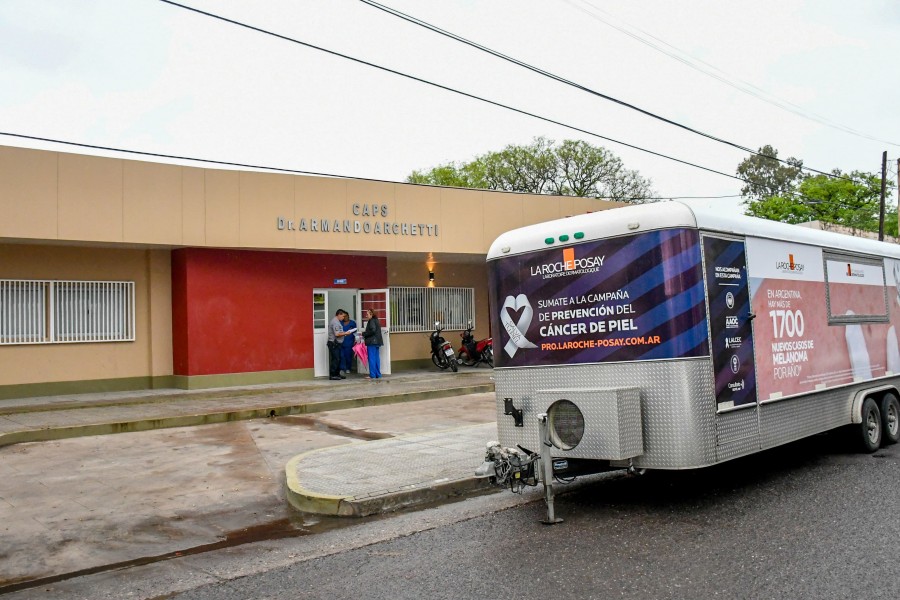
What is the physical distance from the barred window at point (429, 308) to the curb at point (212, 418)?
574cm

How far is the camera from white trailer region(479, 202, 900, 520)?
21.4 ft

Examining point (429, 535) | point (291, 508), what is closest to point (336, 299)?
point (291, 508)

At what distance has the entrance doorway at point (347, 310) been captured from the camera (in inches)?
772

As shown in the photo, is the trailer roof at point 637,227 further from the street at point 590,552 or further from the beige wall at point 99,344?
the beige wall at point 99,344

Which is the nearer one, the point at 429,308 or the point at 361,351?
the point at 361,351

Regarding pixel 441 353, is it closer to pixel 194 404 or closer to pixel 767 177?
pixel 194 404

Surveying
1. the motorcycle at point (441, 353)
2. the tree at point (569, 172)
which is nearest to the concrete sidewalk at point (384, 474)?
the motorcycle at point (441, 353)

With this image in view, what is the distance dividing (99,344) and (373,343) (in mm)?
6192

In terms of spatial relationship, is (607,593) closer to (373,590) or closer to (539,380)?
(373,590)

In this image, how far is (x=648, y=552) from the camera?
18.6 ft

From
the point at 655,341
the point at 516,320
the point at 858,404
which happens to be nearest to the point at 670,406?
the point at 655,341

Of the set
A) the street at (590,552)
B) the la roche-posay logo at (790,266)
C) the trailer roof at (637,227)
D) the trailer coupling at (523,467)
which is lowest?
the street at (590,552)

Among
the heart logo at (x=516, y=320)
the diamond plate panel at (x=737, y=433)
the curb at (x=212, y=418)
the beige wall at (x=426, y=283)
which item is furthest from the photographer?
the beige wall at (x=426, y=283)

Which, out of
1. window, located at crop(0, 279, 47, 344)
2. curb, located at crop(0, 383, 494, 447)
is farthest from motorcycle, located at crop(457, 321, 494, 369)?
window, located at crop(0, 279, 47, 344)
